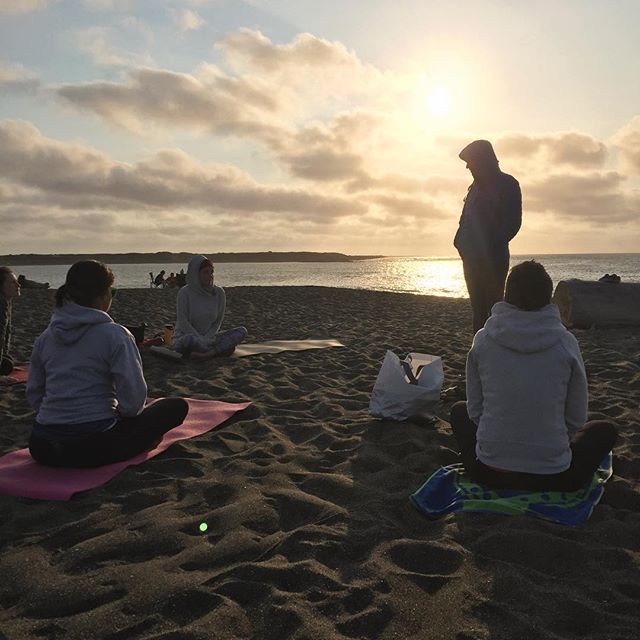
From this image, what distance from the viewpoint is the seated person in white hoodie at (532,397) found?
10.6 feet

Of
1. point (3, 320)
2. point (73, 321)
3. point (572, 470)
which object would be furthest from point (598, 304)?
point (73, 321)

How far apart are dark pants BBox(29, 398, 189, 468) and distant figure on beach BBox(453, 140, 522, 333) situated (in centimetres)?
343

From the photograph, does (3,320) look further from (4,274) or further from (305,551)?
(305,551)

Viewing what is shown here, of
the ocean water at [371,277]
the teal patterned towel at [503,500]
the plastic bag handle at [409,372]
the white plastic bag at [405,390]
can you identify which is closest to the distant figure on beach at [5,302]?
the white plastic bag at [405,390]

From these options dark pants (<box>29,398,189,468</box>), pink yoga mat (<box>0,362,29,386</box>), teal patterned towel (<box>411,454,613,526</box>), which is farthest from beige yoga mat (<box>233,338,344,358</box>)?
teal patterned towel (<box>411,454,613,526</box>)

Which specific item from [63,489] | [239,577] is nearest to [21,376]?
[63,489]

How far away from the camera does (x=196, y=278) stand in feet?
27.3

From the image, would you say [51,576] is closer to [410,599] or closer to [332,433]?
[410,599]

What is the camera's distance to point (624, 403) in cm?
560

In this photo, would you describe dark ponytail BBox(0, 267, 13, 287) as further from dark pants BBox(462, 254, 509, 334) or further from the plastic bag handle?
dark pants BBox(462, 254, 509, 334)

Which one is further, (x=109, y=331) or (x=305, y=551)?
(x=109, y=331)

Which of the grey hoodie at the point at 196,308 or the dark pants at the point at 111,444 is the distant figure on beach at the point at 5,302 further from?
the dark pants at the point at 111,444

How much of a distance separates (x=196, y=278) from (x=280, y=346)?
184 centimetres

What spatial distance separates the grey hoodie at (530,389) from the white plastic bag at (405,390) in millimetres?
1552
